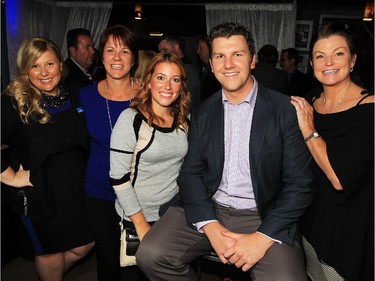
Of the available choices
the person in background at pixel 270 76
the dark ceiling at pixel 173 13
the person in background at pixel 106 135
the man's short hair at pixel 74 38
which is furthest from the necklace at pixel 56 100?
the dark ceiling at pixel 173 13

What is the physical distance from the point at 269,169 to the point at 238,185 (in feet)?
0.64

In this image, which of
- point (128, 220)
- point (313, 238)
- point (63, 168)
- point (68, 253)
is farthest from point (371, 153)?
point (68, 253)

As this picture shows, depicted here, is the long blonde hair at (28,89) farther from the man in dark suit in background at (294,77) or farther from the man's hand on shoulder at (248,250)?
the man in dark suit in background at (294,77)

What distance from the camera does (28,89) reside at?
214 cm

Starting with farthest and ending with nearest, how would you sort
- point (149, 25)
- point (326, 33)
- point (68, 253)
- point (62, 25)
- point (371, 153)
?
point (149, 25) → point (62, 25) → point (68, 253) → point (326, 33) → point (371, 153)

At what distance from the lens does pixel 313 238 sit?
76.9 inches

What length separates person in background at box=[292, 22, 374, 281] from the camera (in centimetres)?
177

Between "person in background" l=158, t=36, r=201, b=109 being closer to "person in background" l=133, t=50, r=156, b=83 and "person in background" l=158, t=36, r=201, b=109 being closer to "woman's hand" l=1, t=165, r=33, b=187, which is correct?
"person in background" l=133, t=50, r=156, b=83

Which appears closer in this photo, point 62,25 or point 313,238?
point 313,238

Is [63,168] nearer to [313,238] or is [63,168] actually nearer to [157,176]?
[157,176]

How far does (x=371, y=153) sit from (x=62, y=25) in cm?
774

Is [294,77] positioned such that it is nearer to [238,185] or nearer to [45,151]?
[238,185]

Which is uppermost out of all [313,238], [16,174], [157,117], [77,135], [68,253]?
[157,117]

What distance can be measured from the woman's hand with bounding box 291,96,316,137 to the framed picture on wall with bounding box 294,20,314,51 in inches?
257
